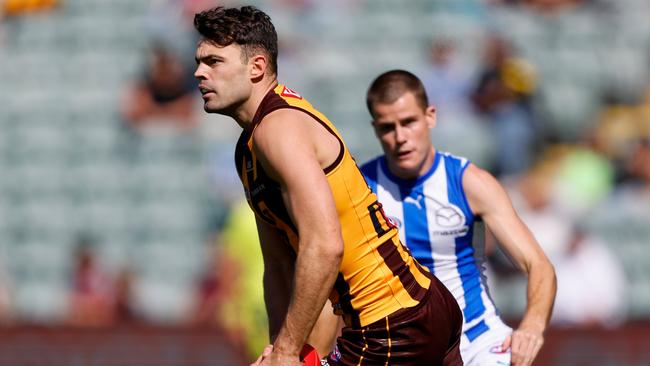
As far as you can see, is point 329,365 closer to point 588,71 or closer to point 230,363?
point 230,363

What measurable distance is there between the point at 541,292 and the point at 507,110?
17.9 feet

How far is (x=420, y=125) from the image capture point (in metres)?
5.68

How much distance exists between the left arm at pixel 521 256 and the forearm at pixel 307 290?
1308 mm

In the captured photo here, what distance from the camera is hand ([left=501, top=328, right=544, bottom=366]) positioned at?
510 cm

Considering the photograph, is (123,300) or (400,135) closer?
(400,135)

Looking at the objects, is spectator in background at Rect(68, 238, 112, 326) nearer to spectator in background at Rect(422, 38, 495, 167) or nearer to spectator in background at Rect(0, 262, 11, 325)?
spectator in background at Rect(0, 262, 11, 325)

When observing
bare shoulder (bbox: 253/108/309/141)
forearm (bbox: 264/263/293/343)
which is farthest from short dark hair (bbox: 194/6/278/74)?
forearm (bbox: 264/263/293/343)

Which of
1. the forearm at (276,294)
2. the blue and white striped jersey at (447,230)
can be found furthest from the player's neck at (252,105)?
the blue and white striped jersey at (447,230)

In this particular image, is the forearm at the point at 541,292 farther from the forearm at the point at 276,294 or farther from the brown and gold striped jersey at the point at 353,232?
the forearm at the point at 276,294

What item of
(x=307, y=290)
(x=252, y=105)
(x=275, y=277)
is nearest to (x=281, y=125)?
(x=252, y=105)

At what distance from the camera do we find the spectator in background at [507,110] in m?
10.5

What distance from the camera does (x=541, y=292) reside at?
529cm

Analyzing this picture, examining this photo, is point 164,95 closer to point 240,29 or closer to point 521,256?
point 521,256

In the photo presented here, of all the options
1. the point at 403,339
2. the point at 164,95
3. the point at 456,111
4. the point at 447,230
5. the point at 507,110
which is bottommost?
the point at 403,339
